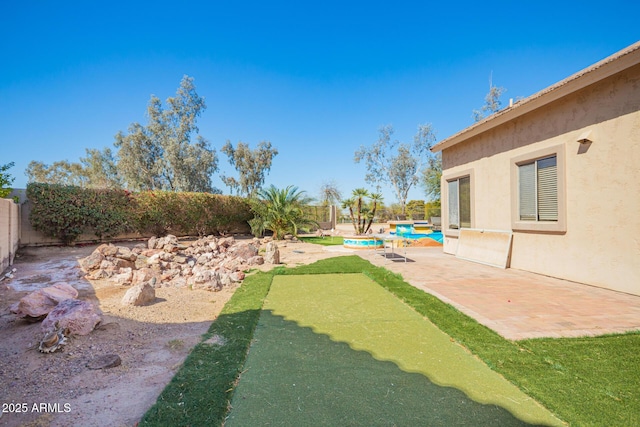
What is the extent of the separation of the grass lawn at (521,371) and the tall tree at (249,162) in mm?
29815

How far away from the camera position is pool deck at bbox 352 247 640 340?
3551 millimetres

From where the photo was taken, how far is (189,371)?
8.38 ft

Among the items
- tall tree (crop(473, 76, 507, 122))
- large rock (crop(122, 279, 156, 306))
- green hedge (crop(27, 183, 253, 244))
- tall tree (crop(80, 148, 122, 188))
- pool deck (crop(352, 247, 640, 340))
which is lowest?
pool deck (crop(352, 247, 640, 340))

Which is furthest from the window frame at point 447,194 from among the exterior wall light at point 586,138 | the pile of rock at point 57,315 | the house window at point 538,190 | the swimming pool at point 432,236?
the pile of rock at point 57,315

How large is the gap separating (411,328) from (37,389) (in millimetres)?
3608

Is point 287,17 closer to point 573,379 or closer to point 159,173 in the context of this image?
point 573,379

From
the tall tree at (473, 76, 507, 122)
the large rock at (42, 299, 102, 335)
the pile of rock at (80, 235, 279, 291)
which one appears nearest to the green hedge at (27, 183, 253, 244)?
the pile of rock at (80, 235, 279, 291)

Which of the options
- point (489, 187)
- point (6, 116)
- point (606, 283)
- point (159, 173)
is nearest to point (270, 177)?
point (159, 173)

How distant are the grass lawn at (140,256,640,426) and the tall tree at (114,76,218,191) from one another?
80.9ft

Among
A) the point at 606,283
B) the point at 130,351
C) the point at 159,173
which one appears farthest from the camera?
the point at 159,173

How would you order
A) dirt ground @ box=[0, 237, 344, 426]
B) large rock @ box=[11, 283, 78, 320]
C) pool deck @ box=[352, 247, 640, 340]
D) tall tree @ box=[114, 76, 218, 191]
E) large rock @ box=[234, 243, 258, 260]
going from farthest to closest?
tall tree @ box=[114, 76, 218, 191] < large rock @ box=[234, 243, 258, 260] < large rock @ box=[11, 283, 78, 320] < pool deck @ box=[352, 247, 640, 340] < dirt ground @ box=[0, 237, 344, 426]

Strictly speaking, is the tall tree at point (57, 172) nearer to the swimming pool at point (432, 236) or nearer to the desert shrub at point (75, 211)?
the desert shrub at point (75, 211)

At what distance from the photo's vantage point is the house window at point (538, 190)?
6250mm

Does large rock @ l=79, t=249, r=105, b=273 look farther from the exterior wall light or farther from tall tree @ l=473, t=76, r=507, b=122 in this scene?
tall tree @ l=473, t=76, r=507, b=122
